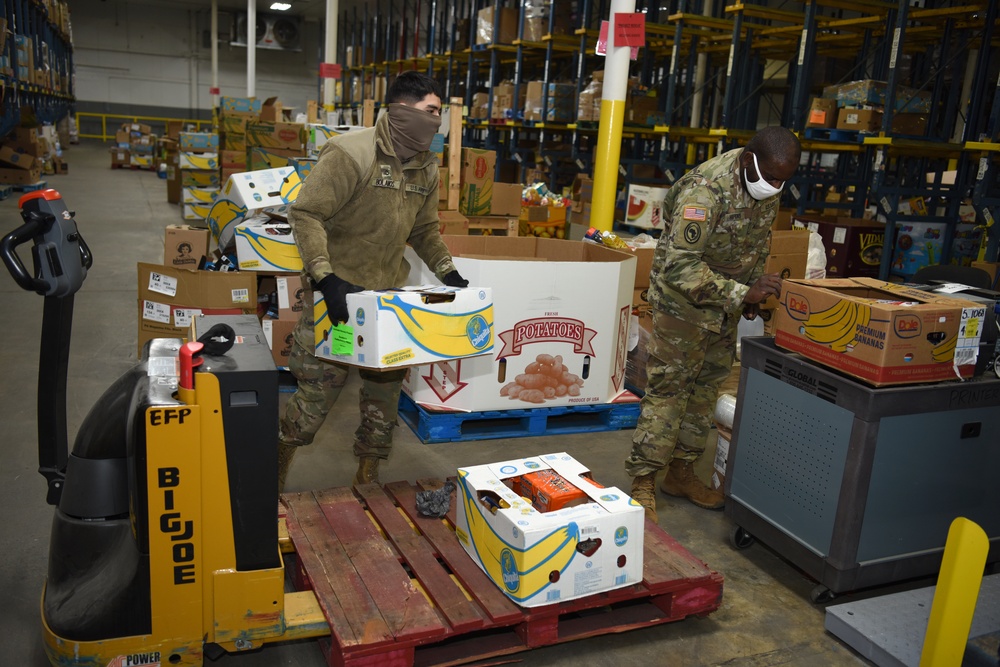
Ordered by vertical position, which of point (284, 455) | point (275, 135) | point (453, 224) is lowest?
point (284, 455)

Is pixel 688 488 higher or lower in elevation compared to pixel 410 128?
lower

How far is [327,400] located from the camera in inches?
125

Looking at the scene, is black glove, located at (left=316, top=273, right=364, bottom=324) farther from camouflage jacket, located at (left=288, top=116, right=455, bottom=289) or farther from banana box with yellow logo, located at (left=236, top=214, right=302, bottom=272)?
banana box with yellow logo, located at (left=236, top=214, right=302, bottom=272)

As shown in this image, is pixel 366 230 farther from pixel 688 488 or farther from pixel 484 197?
pixel 484 197

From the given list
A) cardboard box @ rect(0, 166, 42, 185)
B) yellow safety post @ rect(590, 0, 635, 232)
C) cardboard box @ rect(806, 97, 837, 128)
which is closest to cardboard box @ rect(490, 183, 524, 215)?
yellow safety post @ rect(590, 0, 635, 232)

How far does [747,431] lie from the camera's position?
10.7 ft

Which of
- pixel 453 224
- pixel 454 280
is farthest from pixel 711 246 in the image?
pixel 453 224

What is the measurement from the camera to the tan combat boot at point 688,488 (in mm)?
3771

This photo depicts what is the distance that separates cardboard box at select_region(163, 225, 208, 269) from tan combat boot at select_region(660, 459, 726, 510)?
3.61 m

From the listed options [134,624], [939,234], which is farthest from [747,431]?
[939,234]

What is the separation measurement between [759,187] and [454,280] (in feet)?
4.21

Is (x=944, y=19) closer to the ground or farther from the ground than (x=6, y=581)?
farther from the ground

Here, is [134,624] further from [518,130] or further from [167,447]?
[518,130]

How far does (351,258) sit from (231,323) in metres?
0.67
